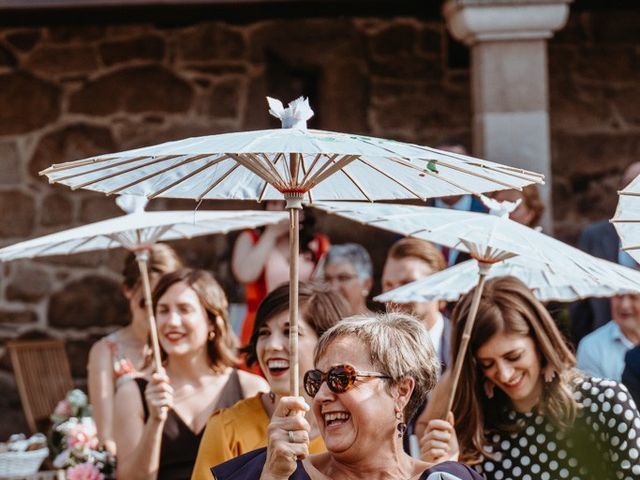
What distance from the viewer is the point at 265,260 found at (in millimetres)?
7297

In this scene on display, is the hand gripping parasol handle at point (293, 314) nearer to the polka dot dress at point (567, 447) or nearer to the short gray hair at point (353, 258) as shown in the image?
the polka dot dress at point (567, 447)

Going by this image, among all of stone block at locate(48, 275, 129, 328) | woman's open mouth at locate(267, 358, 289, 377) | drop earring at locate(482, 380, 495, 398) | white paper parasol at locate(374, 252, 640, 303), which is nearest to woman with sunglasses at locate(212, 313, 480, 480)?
woman's open mouth at locate(267, 358, 289, 377)

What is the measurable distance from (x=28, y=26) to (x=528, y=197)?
3977 mm

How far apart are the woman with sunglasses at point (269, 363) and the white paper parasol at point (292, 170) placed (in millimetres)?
568

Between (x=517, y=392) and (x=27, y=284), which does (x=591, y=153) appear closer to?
(x=27, y=284)

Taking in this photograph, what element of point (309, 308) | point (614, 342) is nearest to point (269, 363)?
point (309, 308)

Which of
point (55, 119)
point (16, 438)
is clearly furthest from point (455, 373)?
point (55, 119)

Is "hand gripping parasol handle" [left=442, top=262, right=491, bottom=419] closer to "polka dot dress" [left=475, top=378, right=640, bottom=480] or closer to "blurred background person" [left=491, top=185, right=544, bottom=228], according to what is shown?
"polka dot dress" [left=475, top=378, right=640, bottom=480]

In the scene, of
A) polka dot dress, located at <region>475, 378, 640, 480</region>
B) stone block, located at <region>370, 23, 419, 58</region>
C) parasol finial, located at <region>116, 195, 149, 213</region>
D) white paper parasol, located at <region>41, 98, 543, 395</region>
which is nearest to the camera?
white paper parasol, located at <region>41, 98, 543, 395</region>

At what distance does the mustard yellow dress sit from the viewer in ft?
13.8

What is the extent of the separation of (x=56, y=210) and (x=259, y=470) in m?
5.77

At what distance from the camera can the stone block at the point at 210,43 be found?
29.1 feet

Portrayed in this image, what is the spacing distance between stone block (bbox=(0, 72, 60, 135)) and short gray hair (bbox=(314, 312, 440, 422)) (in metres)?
5.80

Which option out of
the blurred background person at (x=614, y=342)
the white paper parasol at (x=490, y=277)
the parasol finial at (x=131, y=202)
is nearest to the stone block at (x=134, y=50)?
the parasol finial at (x=131, y=202)
